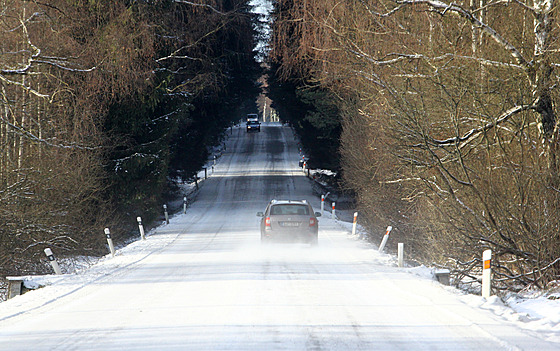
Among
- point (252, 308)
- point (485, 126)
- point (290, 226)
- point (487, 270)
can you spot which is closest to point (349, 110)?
point (290, 226)

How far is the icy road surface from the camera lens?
741 cm

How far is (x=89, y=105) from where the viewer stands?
21859mm

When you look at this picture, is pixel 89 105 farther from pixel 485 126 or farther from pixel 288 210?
pixel 485 126

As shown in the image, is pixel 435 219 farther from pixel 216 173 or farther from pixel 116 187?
pixel 216 173

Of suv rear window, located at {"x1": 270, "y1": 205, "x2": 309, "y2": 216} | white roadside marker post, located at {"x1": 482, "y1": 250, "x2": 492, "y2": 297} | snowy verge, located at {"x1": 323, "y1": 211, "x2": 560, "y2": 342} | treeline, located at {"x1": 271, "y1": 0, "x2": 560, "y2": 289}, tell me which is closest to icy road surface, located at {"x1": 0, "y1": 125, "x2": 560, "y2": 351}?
snowy verge, located at {"x1": 323, "y1": 211, "x2": 560, "y2": 342}

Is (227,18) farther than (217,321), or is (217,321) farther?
(227,18)

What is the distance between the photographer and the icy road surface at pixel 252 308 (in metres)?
7.41

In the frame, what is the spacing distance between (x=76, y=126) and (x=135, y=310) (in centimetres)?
1304

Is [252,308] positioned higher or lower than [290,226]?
higher

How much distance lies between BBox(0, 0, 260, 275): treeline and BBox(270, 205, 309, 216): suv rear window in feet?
19.3

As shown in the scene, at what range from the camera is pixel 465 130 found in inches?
563

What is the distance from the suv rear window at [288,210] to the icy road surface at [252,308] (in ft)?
3.31

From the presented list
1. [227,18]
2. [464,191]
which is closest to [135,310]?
[464,191]

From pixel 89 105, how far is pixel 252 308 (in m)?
14.2
